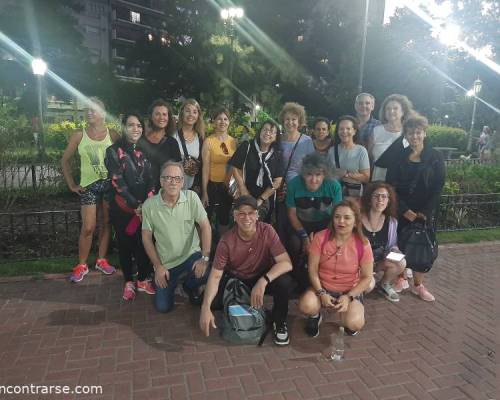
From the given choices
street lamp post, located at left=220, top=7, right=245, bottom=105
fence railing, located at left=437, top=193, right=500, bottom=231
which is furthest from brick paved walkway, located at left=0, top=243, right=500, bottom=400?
street lamp post, located at left=220, top=7, right=245, bottom=105

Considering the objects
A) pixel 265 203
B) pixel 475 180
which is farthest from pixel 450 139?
pixel 265 203

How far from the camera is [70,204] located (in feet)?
25.7

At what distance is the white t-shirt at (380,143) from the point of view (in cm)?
477

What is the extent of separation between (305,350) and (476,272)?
3178 mm

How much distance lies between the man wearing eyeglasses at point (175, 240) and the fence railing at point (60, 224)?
1965mm

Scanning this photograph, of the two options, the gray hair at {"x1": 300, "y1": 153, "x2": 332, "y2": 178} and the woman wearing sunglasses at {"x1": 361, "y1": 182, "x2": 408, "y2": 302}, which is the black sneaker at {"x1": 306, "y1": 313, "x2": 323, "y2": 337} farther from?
the gray hair at {"x1": 300, "y1": 153, "x2": 332, "y2": 178}

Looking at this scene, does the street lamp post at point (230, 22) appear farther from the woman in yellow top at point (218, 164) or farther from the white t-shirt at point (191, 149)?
the white t-shirt at point (191, 149)

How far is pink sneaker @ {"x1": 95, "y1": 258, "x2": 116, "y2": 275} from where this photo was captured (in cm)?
490

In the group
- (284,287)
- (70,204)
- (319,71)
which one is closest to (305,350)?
(284,287)

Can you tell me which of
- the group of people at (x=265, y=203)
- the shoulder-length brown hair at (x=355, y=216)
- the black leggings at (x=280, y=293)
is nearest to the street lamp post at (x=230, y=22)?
the group of people at (x=265, y=203)

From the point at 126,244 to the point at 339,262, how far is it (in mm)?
2244

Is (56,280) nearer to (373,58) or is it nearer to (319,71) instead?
(373,58)

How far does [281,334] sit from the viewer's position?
353cm

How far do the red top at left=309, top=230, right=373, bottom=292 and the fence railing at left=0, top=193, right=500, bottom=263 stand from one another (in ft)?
11.3
